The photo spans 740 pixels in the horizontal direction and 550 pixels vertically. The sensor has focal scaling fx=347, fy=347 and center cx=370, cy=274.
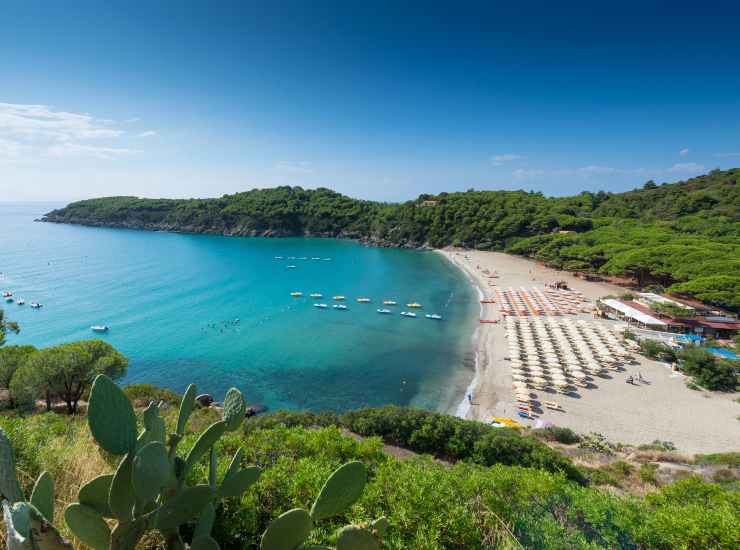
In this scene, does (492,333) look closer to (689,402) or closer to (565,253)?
A: (689,402)

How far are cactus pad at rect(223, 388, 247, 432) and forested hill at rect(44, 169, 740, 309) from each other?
35.5 meters

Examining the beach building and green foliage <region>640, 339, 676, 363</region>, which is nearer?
green foliage <region>640, 339, 676, 363</region>

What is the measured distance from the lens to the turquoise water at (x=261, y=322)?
1945 cm

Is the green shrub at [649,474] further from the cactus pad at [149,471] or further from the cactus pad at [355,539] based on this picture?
the cactus pad at [149,471]

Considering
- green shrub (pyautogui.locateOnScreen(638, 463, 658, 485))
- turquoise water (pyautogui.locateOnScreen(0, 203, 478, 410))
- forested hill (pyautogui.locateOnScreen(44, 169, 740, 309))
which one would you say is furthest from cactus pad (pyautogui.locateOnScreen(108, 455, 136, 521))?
forested hill (pyautogui.locateOnScreen(44, 169, 740, 309))

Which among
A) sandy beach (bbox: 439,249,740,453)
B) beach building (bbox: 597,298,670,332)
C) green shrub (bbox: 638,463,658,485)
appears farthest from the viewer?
beach building (bbox: 597,298,670,332)

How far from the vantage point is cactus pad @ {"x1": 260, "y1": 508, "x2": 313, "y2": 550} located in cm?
189

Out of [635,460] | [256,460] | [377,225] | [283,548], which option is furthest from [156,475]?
[377,225]

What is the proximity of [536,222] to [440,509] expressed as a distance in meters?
63.9

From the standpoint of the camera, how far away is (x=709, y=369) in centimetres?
1772

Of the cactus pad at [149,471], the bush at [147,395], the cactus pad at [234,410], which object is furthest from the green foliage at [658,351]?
the cactus pad at [149,471]

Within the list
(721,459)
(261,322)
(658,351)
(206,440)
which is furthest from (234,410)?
(261,322)

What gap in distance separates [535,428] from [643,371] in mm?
9877

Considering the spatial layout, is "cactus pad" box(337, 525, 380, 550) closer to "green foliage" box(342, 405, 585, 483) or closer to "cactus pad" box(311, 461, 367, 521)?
"cactus pad" box(311, 461, 367, 521)
